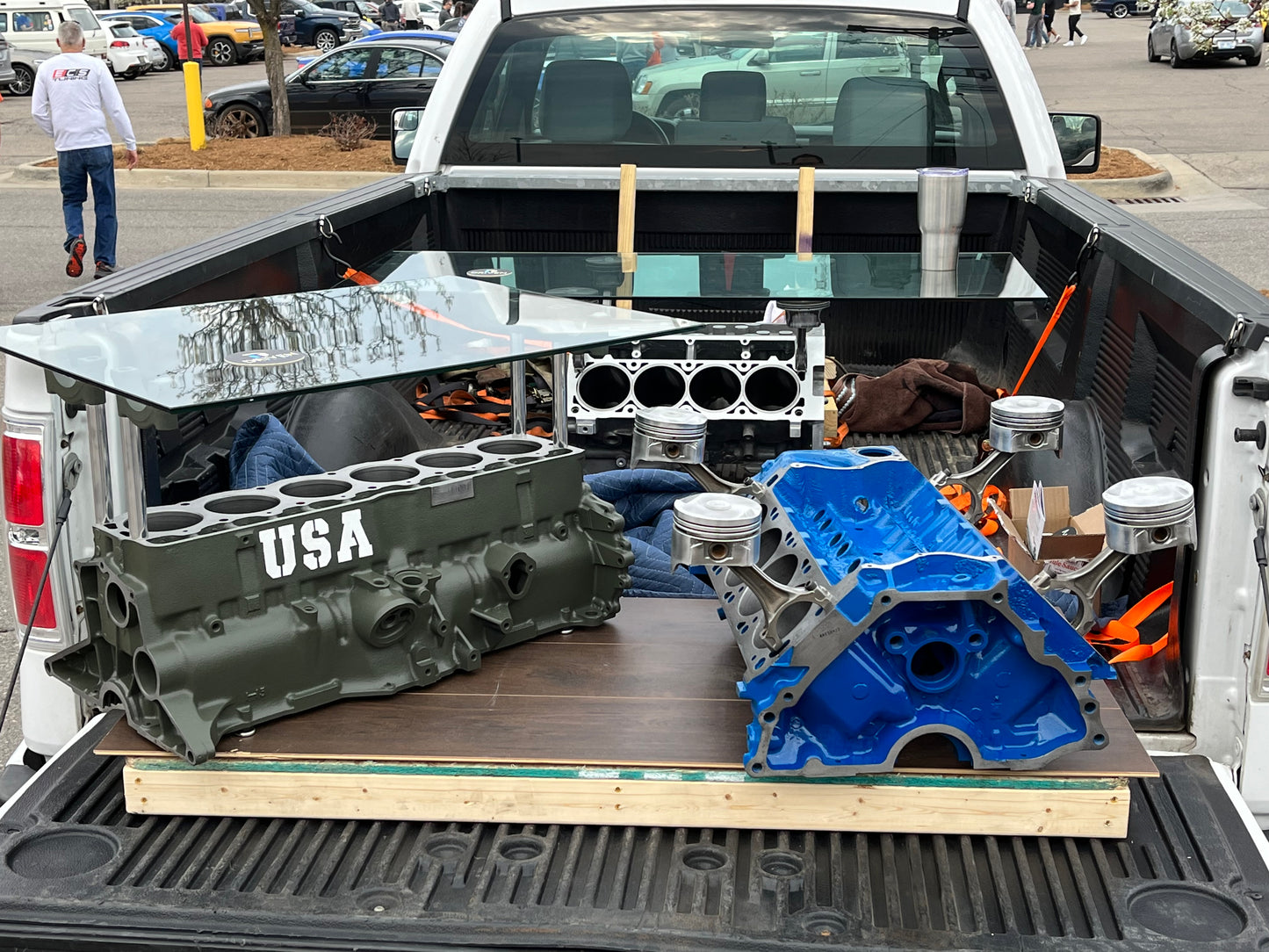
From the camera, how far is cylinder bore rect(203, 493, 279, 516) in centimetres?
265

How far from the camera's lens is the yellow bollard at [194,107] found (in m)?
17.8

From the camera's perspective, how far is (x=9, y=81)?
3038 cm

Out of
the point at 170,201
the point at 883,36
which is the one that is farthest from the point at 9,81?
the point at 883,36

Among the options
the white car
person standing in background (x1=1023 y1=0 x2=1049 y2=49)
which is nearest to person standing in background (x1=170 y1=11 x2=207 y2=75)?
the white car

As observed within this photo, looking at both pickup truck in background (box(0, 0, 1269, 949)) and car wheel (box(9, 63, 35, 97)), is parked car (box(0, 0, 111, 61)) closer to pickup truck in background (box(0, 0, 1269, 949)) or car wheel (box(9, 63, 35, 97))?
car wheel (box(9, 63, 35, 97))

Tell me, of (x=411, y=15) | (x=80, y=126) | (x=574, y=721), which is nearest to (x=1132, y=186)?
(x=80, y=126)

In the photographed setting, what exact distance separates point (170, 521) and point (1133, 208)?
1352 cm

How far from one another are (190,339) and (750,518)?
109 centimetres

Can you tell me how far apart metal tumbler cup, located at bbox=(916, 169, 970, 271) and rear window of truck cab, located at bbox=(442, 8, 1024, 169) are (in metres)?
0.41

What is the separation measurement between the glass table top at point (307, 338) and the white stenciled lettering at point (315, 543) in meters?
0.30

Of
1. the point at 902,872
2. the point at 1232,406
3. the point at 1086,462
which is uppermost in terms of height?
the point at 1232,406

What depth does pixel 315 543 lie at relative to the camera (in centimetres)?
254

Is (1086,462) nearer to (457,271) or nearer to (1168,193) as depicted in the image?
(457,271)

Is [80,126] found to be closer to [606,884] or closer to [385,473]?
[385,473]
